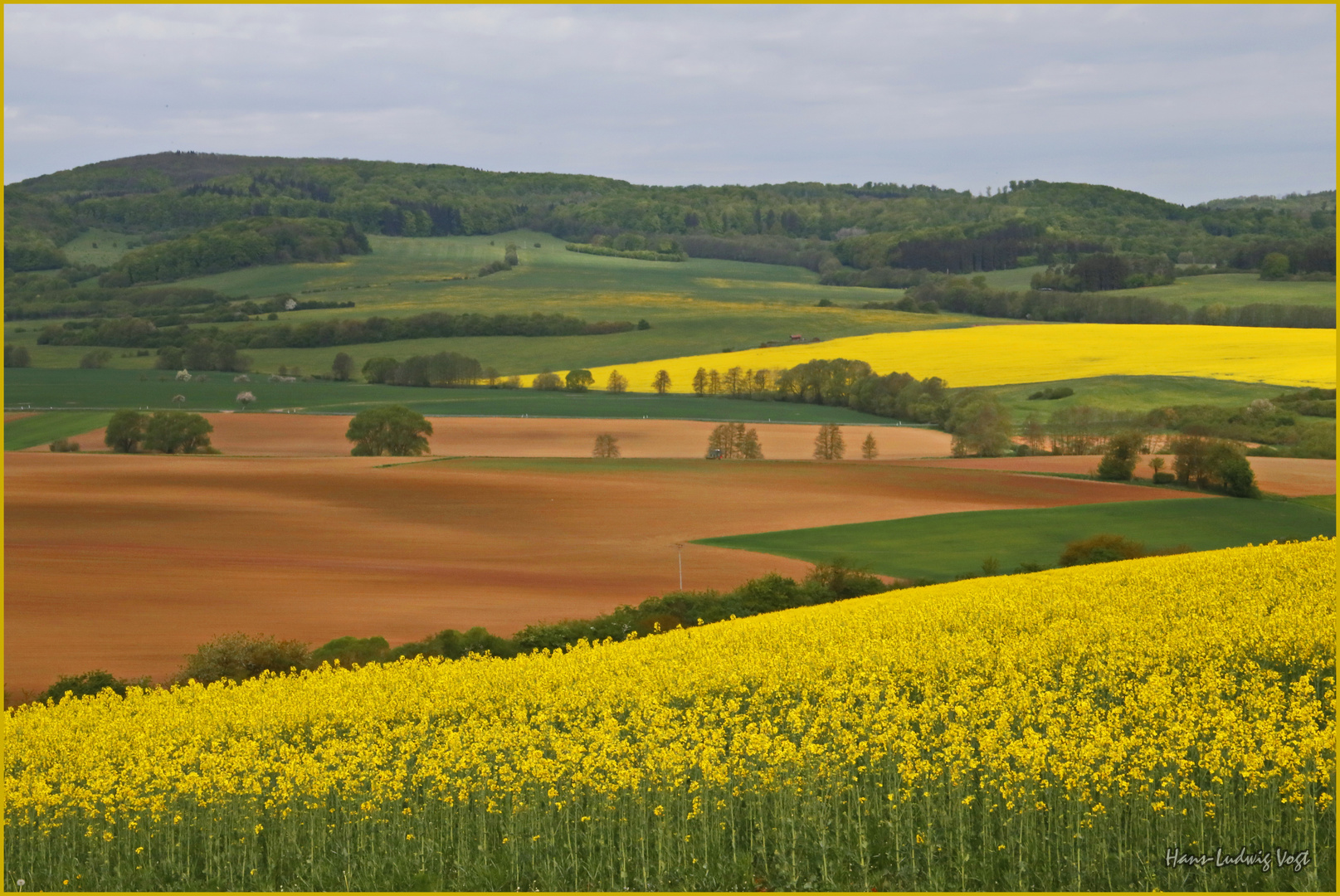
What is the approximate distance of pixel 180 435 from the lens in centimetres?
7419

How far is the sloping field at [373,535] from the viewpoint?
33.6 m

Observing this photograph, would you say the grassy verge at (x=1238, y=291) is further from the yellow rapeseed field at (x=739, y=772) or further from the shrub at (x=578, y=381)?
the yellow rapeseed field at (x=739, y=772)

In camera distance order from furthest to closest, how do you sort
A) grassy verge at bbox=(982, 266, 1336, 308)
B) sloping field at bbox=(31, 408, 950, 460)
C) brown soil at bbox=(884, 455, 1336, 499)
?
grassy verge at bbox=(982, 266, 1336, 308) < sloping field at bbox=(31, 408, 950, 460) < brown soil at bbox=(884, 455, 1336, 499)

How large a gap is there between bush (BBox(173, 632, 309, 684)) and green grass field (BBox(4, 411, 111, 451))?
52.8 metres

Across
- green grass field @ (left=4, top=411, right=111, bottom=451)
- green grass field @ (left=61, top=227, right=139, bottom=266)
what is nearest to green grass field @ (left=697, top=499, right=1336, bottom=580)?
green grass field @ (left=4, top=411, right=111, bottom=451)

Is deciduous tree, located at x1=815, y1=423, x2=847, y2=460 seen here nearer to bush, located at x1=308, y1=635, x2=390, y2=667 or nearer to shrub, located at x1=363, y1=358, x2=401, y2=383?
bush, located at x1=308, y1=635, x2=390, y2=667

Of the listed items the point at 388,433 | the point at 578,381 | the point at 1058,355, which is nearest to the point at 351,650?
the point at 388,433

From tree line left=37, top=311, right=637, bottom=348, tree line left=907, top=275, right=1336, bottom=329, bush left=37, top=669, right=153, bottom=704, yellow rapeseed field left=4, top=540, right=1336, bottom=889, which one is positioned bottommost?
bush left=37, top=669, right=153, bottom=704

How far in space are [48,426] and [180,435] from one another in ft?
37.0

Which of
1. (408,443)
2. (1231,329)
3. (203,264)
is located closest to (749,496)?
(408,443)

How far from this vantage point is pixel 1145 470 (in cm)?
6178

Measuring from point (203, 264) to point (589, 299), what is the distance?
51.7m

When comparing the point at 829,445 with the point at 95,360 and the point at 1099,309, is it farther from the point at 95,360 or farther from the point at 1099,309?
the point at 95,360

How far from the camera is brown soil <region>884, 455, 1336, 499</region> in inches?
2190
